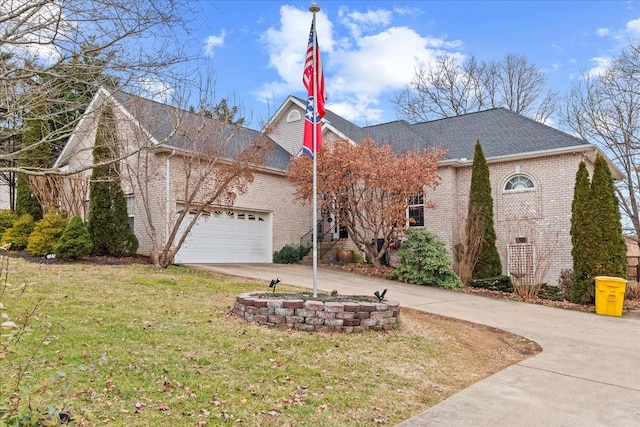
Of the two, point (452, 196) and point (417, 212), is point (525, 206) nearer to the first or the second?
point (452, 196)

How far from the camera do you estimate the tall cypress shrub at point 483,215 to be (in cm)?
1440

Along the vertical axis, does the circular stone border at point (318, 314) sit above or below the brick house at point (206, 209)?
below

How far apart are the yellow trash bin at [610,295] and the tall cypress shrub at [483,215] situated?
4.06 metres

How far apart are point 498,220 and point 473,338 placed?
9.63 meters

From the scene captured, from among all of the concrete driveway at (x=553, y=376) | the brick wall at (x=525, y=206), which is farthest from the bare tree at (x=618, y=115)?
the concrete driveway at (x=553, y=376)

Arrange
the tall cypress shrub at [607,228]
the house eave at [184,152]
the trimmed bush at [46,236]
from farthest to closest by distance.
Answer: the trimmed bush at [46,236], the house eave at [184,152], the tall cypress shrub at [607,228]

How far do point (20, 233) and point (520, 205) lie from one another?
16.5m

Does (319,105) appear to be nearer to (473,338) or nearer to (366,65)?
(473,338)

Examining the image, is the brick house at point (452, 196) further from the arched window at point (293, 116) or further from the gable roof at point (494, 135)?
the arched window at point (293, 116)

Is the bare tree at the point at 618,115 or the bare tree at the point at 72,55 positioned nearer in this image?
the bare tree at the point at 72,55

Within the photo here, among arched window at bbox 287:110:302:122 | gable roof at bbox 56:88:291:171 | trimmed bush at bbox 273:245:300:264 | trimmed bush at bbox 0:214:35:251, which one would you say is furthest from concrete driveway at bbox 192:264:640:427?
arched window at bbox 287:110:302:122

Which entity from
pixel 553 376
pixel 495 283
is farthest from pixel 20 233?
pixel 553 376

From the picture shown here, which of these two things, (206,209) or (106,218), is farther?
(206,209)

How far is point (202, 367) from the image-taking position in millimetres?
4613
